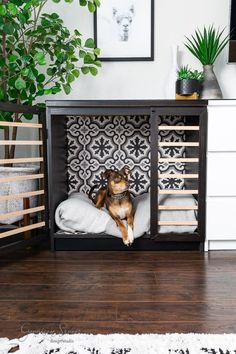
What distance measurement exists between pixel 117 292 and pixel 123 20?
5.62 feet

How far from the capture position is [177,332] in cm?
103

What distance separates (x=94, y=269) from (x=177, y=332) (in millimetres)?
626

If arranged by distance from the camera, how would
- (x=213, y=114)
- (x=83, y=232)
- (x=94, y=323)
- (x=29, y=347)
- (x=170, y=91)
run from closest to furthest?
(x=29, y=347) < (x=94, y=323) < (x=213, y=114) < (x=83, y=232) < (x=170, y=91)

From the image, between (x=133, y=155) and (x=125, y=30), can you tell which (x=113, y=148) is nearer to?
(x=133, y=155)

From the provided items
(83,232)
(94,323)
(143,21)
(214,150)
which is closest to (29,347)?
(94,323)

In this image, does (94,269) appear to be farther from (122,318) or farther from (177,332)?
(177,332)

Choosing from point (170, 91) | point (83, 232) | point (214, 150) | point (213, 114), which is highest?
point (170, 91)

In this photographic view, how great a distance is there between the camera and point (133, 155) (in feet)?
7.37

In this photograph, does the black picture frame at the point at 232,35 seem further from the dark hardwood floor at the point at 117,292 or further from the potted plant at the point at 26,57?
the dark hardwood floor at the point at 117,292

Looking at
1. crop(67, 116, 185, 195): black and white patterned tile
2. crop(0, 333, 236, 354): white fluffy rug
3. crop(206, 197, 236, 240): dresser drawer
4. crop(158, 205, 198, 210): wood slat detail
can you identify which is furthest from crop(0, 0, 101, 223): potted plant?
crop(206, 197, 236, 240): dresser drawer

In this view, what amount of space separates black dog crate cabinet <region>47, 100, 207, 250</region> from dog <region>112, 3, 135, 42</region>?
21.3 inches

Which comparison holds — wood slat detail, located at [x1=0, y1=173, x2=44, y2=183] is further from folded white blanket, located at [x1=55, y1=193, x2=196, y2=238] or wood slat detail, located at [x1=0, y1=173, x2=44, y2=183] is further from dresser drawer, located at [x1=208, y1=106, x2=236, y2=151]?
dresser drawer, located at [x1=208, y1=106, x2=236, y2=151]

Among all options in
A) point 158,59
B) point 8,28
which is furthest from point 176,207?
point 8,28

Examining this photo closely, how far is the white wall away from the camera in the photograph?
2.14 meters
